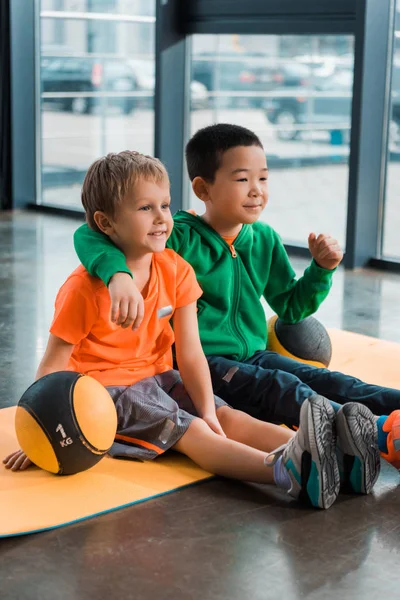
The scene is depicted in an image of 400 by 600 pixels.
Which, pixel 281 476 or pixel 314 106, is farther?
pixel 314 106

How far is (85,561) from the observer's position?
194 cm

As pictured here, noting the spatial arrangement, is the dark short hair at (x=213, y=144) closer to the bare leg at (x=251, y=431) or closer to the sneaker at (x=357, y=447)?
the bare leg at (x=251, y=431)

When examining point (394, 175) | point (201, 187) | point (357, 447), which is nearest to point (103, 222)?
point (201, 187)

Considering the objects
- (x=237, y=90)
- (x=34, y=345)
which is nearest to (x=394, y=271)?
(x=237, y=90)

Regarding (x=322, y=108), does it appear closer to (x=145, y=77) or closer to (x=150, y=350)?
(x=145, y=77)

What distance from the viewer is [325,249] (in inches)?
108

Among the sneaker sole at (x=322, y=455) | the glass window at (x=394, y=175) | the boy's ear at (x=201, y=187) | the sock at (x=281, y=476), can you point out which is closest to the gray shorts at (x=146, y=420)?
the sock at (x=281, y=476)

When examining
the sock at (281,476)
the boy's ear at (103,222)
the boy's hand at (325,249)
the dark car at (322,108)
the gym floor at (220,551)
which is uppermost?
the dark car at (322,108)

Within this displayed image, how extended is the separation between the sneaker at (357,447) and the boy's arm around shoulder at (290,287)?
666mm

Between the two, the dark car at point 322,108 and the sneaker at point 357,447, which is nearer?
the sneaker at point 357,447

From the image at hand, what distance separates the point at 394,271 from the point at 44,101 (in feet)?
10.9

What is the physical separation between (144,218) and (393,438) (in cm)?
87

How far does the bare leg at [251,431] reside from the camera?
2461mm

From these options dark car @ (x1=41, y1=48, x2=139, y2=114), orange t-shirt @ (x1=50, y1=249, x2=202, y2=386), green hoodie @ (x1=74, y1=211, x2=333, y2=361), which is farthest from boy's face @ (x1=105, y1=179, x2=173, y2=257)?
dark car @ (x1=41, y1=48, x2=139, y2=114)
